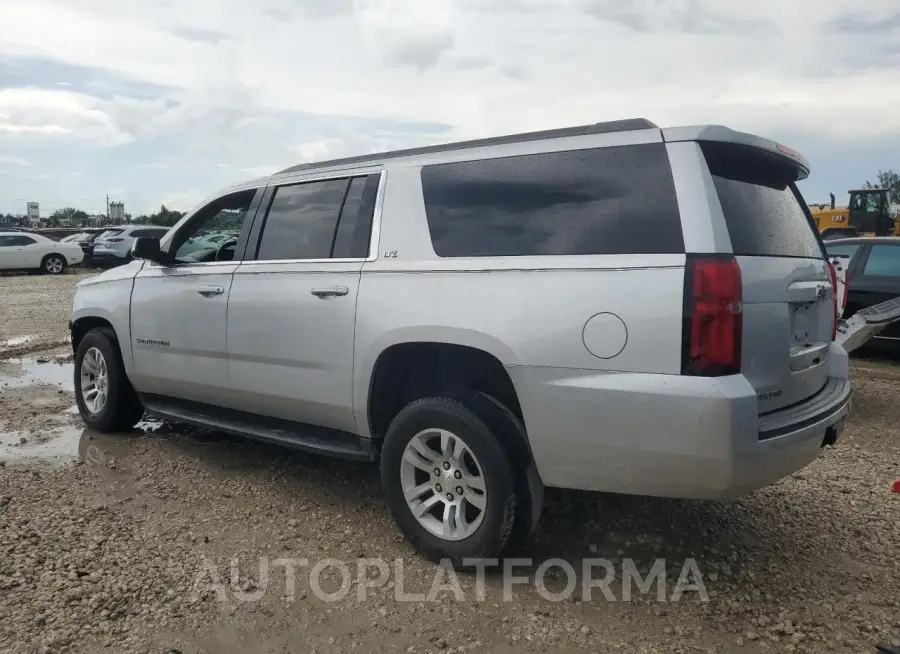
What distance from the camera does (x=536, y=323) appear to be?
10.1ft

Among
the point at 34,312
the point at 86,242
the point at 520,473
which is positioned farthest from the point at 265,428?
the point at 86,242

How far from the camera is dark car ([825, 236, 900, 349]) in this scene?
835cm

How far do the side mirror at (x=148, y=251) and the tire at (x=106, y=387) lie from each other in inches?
35.4

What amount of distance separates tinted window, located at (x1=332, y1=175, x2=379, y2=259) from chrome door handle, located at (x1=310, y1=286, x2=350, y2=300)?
0.18 metres

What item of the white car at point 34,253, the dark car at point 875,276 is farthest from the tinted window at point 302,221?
the white car at point 34,253

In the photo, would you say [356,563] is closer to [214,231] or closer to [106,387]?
[214,231]

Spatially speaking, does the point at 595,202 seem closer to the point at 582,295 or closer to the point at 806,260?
the point at 582,295

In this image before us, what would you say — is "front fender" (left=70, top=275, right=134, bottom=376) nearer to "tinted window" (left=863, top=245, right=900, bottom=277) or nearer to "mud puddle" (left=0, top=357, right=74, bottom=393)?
"mud puddle" (left=0, top=357, right=74, bottom=393)

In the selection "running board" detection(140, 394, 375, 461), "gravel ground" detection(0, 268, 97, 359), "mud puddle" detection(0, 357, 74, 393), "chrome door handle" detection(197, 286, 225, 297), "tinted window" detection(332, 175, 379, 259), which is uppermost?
"tinted window" detection(332, 175, 379, 259)

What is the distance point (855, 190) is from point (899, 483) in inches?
866

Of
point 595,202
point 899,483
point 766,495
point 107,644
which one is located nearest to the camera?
point 107,644

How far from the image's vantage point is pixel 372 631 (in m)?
2.93

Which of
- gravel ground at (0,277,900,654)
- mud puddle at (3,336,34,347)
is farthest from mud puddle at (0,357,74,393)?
gravel ground at (0,277,900,654)

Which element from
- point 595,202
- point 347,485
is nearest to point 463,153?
point 595,202
